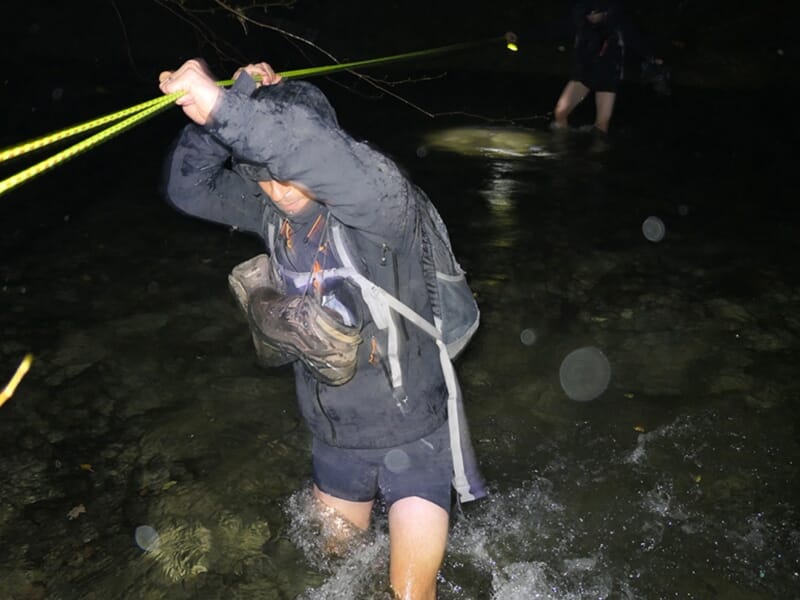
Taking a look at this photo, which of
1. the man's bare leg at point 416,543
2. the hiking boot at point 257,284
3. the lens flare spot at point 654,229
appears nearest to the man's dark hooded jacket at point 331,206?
the hiking boot at point 257,284

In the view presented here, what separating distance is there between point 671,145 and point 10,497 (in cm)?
1105

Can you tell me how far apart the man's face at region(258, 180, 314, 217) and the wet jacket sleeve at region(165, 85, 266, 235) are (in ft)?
0.89

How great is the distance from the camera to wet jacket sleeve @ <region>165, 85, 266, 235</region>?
2660 mm

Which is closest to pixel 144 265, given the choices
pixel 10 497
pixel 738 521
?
pixel 10 497

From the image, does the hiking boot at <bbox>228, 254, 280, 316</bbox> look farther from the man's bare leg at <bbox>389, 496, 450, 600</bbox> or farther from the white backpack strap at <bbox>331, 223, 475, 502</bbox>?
the man's bare leg at <bbox>389, 496, 450, 600</bbox>

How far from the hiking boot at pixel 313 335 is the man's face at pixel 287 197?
0.30 meters

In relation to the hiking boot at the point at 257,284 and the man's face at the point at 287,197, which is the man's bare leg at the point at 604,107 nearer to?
the hiking boot at the point at 257,284

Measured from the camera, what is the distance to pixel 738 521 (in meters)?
3.70

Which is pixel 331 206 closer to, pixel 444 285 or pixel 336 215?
pixel 336 215

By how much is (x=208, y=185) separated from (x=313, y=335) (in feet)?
2.66

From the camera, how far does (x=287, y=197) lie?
2402mm

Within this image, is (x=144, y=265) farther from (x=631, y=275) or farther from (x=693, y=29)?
(x=693, y=29)

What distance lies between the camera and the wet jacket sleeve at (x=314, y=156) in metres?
2.04

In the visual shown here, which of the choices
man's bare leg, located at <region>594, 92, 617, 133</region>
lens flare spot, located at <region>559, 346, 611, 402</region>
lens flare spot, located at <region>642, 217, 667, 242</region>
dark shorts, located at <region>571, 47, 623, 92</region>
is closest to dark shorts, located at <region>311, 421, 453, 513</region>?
lens flare spot, located at <region>559, 346, 611, 402</region>
